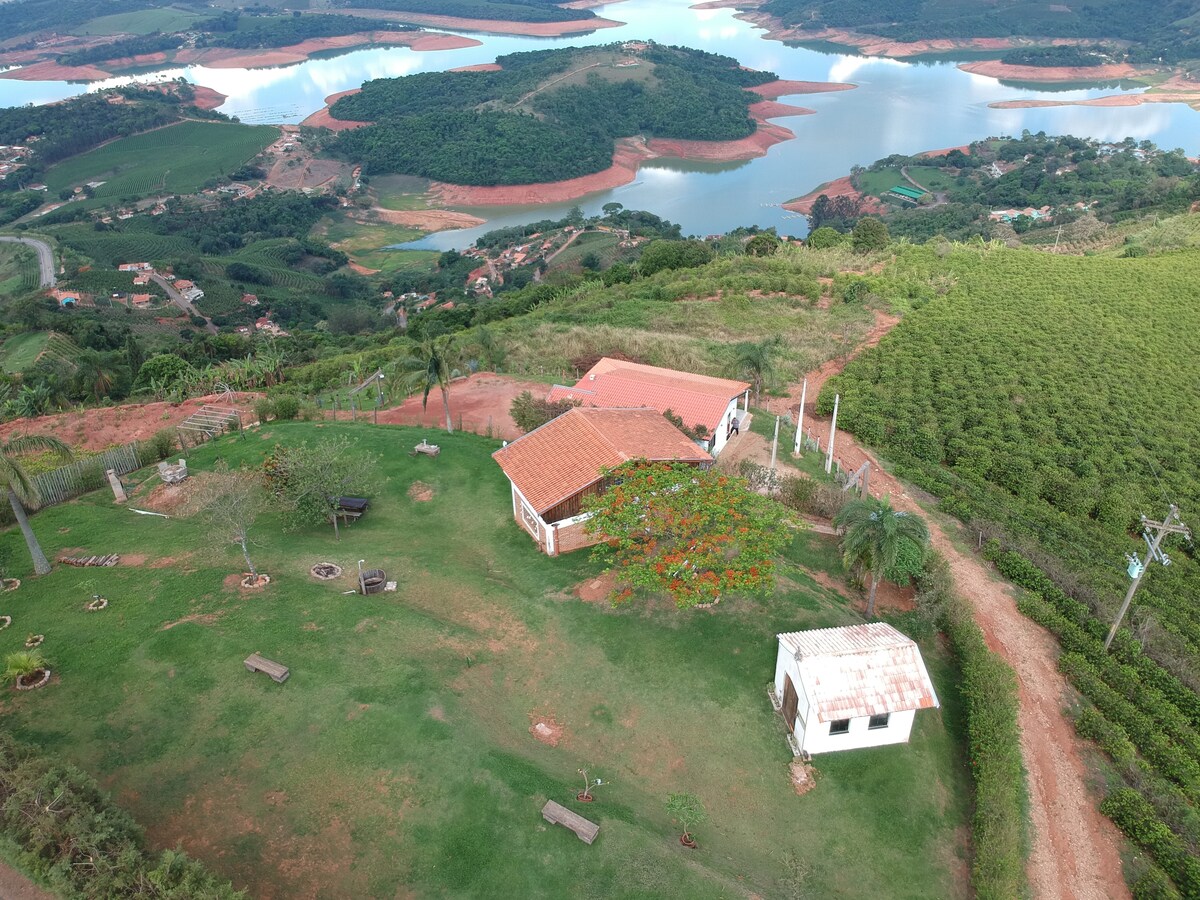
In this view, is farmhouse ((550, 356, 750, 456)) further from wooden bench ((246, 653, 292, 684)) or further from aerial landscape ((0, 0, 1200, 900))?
wooden bench ((246, 653, 292, 684))

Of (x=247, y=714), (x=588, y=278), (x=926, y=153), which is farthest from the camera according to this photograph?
(x=926, y=153)

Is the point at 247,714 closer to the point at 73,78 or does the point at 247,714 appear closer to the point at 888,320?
the point at 888,320

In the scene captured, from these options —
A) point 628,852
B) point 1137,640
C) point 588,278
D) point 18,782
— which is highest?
point 18,782

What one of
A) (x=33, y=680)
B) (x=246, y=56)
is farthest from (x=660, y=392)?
(x=246, y=56)

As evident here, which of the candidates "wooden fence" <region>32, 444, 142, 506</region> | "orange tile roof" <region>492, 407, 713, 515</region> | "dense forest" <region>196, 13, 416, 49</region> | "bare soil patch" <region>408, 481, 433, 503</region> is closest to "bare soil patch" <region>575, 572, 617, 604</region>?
"orange tile roof" <region>492, 407, 713, 515</region>

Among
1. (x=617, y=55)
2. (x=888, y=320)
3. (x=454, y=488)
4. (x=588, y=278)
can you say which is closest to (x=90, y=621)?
(x=454, y=488)

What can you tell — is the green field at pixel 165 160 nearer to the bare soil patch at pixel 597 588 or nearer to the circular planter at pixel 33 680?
the circular planter at pixel 33 680
